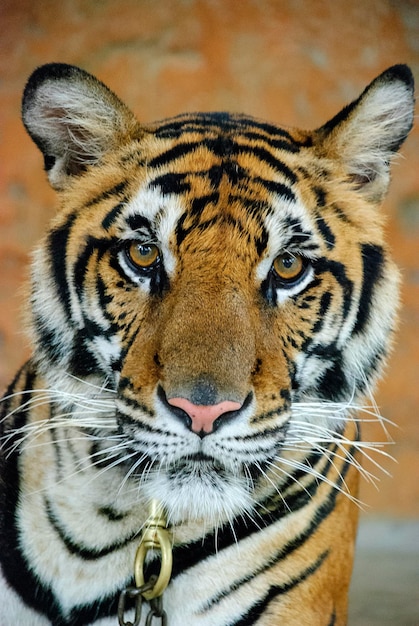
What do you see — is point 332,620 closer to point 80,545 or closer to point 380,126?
point 80,545

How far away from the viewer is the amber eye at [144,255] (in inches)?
40.1

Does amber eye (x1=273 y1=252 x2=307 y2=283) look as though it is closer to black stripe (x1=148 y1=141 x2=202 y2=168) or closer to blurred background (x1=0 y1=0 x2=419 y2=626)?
black stripe (x1=148 y1=141 x2=202 y2=168)

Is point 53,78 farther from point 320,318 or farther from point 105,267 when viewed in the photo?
point 320,318

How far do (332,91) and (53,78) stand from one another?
1302 millimetres

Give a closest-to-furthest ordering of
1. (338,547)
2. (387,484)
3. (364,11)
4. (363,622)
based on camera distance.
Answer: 1. (338,547)
2. (363,622)
3. (364,11)
4. (387,484)

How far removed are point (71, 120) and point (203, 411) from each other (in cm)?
50

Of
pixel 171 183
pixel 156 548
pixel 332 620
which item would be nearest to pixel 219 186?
pixel 171 183

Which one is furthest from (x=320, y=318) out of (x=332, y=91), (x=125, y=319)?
(x=332, y=91)

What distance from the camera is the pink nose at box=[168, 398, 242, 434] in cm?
86

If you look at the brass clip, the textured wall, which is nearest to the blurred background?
the textured wall

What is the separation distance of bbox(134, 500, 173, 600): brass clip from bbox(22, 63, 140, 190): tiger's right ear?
1.56ft

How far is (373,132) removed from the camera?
1.14 meters

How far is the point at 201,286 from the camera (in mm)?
978

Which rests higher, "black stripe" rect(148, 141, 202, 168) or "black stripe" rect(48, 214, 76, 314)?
"black stripe" rect(148, 141, 202, 168)
